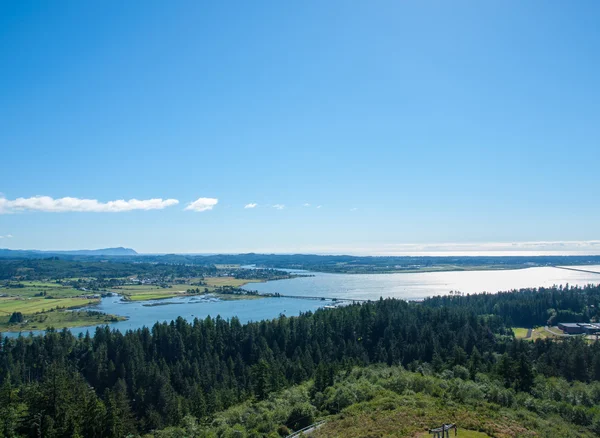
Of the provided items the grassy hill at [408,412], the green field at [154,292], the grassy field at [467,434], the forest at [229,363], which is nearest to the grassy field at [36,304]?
the green field at [154,292]

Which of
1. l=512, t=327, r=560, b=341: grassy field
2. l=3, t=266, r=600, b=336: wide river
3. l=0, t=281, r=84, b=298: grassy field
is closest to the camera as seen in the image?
l=512, t=327, r=560, b=341: grassy field

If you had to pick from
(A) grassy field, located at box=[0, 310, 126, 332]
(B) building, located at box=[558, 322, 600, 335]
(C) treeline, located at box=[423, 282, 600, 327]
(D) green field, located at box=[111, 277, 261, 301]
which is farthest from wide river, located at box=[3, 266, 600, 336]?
(B) building, located at box=[558, 322, 600, 335]

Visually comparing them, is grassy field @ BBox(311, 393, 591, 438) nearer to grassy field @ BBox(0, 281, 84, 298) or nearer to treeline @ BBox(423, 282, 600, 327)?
treeline @ BBox(423, 282, 600, 327)

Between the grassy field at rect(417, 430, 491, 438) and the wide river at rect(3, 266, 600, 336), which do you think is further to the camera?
the wide river at rect(3, 266, 600, 336)

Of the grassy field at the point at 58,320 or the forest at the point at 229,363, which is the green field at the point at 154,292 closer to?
the grassy field at the point at 58,320

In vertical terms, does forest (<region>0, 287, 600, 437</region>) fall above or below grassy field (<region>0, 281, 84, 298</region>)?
above

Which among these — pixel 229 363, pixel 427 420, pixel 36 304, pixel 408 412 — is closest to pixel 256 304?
pixel 36 304
